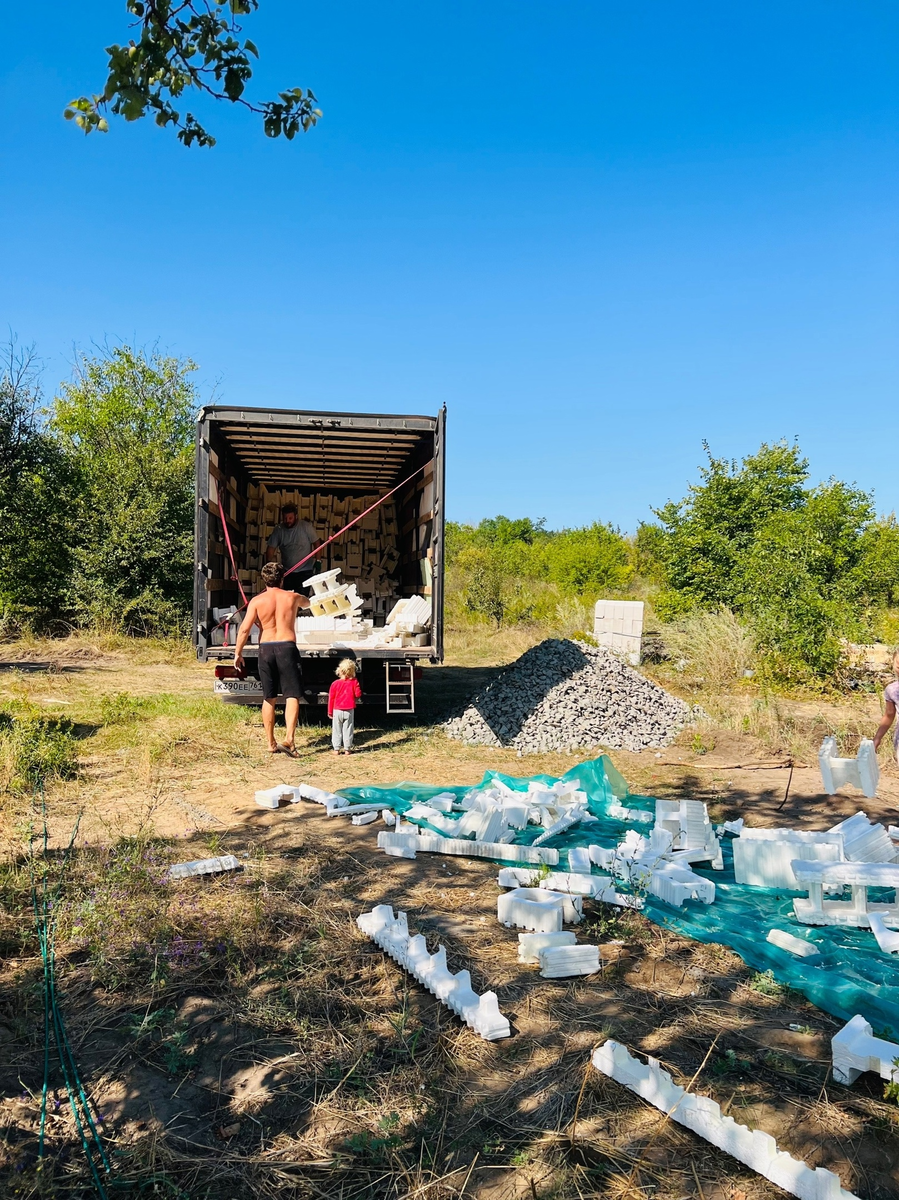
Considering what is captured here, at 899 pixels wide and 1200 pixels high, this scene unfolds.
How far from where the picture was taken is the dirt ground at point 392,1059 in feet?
7.27

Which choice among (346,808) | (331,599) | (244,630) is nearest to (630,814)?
(346,808)

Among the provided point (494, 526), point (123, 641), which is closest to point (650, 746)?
point (123, 641)

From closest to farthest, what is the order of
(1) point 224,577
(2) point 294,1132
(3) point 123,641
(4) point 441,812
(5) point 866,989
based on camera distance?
(2) point 294,1132
(5) point 866,989
(4) point 441,812
(1) point 224,577
(3) point 123,641

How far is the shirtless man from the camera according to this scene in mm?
7715

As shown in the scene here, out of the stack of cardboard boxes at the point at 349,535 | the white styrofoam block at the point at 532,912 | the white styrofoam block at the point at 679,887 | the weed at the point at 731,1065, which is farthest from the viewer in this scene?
the stack of cardboard boxes at the point at 349,535

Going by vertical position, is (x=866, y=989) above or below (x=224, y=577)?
below

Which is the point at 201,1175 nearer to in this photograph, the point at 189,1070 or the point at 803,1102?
the point at 189,1070

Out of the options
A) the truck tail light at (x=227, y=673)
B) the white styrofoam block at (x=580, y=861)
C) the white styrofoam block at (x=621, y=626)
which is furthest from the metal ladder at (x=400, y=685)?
the white styrofoam block at (x=621, y=626)

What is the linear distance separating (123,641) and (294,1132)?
1524 cm

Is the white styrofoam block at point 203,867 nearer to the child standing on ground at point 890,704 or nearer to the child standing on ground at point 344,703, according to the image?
the child standing on ground at point 344,703

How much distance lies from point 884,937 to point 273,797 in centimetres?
385

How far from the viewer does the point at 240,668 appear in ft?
26.2

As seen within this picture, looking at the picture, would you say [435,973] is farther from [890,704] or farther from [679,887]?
[890,704]

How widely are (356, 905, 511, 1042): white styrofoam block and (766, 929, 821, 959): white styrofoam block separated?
1.44m
